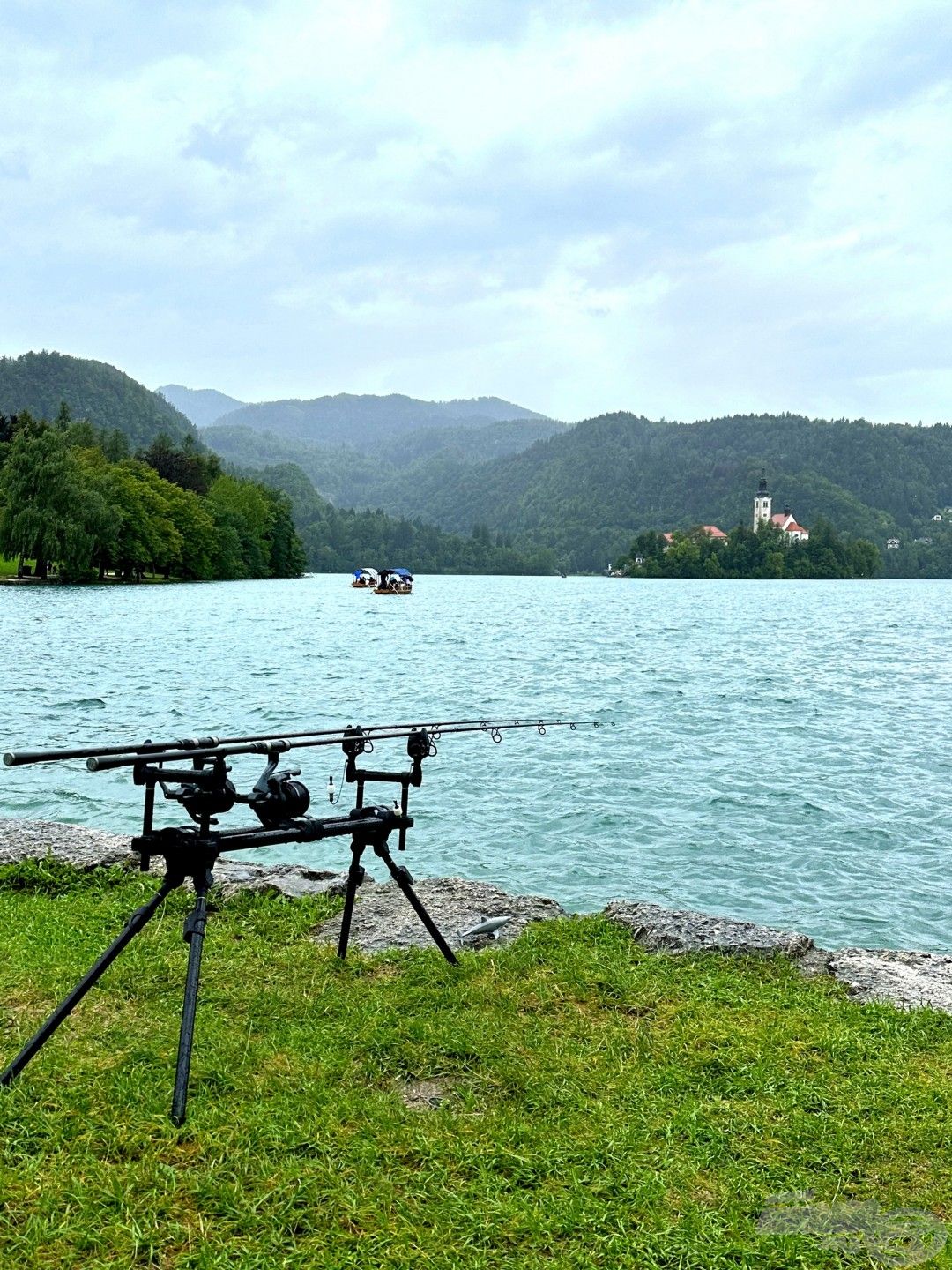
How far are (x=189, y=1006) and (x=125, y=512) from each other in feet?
296

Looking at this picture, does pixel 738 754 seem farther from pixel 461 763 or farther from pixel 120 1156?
pixel 120 1156

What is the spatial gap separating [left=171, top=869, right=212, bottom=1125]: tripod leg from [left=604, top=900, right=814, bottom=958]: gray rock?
355 centimetres

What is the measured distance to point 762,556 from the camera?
584 ft

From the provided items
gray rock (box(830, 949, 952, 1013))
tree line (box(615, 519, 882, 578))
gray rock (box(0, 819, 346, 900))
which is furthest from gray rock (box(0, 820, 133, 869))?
tree line (box(615, 519, 882, 578))

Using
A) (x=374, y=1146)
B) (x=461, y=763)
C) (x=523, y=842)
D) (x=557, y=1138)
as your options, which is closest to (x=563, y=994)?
(x=557, y=1138)

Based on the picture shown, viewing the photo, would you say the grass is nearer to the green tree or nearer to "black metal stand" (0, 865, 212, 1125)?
"black metal stand" (0, 865, 212, 1125)

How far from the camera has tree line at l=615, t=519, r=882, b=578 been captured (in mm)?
174625

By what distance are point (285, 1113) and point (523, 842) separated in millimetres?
9448

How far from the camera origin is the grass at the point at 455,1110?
3469mm

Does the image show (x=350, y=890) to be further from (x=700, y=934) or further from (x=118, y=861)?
(x=118, y=861)

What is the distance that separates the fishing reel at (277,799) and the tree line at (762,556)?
177182mm

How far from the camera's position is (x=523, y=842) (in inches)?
531

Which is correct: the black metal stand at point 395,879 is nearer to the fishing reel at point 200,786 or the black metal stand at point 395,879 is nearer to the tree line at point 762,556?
the fishing reel at point 200,786

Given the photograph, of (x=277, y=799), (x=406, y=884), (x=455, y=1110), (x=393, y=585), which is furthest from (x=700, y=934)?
(x=393, y=585)
